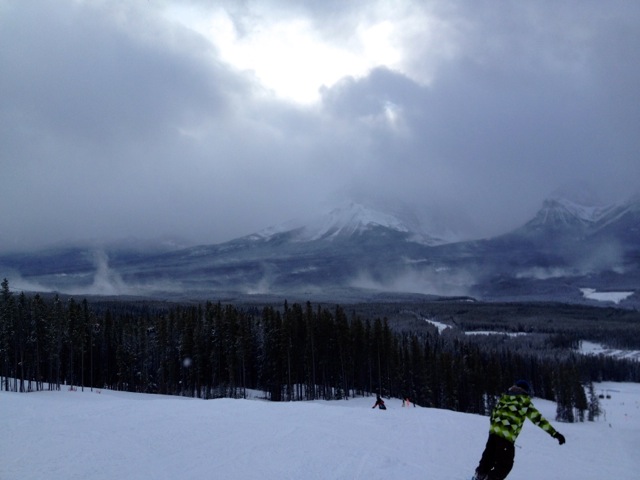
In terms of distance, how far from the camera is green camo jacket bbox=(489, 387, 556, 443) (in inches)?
450

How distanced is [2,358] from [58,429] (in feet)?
216

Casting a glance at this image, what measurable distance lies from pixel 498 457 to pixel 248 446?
8.44 metres

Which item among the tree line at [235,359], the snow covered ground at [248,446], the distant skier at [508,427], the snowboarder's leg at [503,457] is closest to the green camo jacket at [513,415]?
the distant skier at [508,427]

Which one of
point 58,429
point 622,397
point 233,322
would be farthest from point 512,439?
point 622,397

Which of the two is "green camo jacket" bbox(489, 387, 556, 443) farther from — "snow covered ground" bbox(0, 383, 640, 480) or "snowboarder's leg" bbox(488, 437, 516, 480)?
"snow covered ground" bbox(0, 383, 640, 480)

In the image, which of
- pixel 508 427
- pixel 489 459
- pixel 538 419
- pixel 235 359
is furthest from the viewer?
pixel 235 359

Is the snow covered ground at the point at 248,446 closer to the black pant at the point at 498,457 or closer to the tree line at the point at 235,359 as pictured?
the black pant at the point at 498,457

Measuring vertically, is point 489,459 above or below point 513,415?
below

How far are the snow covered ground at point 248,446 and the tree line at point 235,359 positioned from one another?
48.0 meters

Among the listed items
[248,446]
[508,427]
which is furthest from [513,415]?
[248,446]

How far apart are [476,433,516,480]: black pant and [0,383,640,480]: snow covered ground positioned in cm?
240

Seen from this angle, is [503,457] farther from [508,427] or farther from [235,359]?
[235,359]

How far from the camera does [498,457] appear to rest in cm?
1163

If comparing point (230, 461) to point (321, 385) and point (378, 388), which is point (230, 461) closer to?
point (321, 385)
